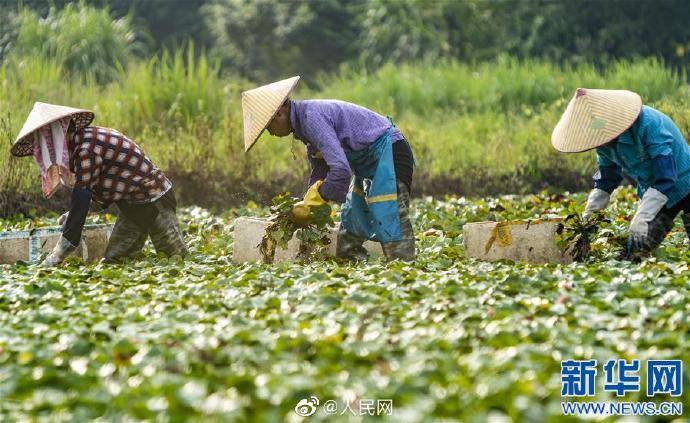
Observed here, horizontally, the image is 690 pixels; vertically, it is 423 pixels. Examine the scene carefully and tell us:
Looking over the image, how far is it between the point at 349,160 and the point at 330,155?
1.50 feet

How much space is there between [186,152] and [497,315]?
7312mm

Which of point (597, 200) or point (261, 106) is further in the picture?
point (597, 200)

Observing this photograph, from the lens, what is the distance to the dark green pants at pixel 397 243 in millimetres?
6301

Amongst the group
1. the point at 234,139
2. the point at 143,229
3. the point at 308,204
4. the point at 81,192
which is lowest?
the point at 234,139

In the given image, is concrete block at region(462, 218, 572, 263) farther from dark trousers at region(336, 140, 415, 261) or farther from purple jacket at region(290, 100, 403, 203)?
purple jacket at region(290, 100, 403, 203)

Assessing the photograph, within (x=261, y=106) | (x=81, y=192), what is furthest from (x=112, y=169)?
(x=261, y=106)

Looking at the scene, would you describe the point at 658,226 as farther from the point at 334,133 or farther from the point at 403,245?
the point at 334,133

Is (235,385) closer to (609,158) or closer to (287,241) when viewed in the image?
(287,241)

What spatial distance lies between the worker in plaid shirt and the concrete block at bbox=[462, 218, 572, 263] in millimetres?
2061

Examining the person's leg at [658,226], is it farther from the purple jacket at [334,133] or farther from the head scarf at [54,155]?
the head scarf at [54,155]

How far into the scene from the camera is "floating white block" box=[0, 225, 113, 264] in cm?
699

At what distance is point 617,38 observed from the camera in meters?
24.3

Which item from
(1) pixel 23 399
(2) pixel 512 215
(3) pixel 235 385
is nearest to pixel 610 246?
(2) pixel 512 215

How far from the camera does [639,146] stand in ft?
19.7
